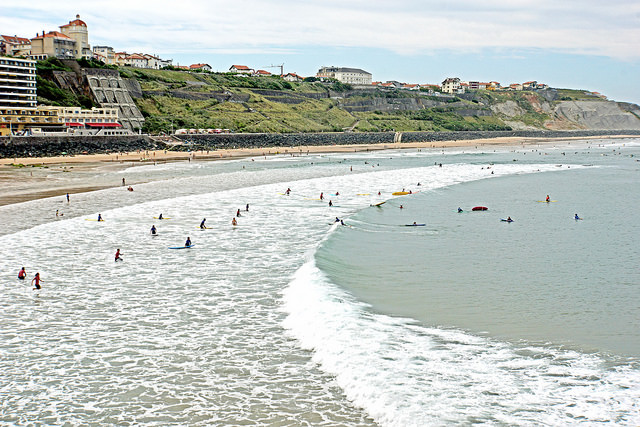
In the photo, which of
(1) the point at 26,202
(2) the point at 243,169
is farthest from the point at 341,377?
(2) the point at 243,169

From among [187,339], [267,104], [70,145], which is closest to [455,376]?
[187,339]

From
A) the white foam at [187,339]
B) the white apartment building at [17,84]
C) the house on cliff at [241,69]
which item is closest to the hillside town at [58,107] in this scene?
the white apartment building at [17,84]

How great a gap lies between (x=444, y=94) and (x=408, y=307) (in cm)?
18994

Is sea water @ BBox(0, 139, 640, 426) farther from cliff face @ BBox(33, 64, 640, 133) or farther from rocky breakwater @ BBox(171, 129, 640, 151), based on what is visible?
cliff face @ BBox(33, 64, 640, 133)

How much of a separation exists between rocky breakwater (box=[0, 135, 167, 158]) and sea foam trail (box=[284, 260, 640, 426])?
2456 inches

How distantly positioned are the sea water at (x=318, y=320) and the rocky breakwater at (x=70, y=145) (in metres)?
38.5

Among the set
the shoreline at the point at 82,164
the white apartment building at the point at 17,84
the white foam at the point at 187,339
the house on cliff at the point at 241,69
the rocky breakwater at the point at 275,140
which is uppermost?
the house on cliff at the point at 241,69

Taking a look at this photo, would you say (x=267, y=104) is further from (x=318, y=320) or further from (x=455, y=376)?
(x=455, y=376)

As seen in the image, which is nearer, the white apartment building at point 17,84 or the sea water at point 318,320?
the sea water at point 318,320

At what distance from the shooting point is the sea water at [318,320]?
38.3 feet

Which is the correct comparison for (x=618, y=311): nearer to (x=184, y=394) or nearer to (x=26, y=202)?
(x=184, y=394)

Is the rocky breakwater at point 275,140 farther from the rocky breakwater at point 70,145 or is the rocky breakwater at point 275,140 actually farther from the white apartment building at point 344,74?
the white apartment building at point 344,74

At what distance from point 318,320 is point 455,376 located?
15.3 ft

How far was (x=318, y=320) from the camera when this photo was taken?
16.3m
